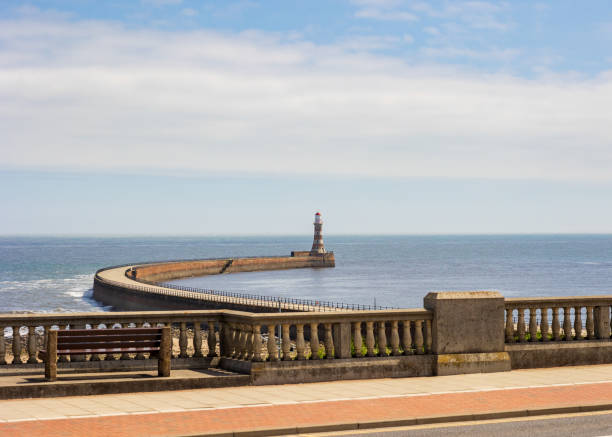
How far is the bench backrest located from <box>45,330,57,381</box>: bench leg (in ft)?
0.50

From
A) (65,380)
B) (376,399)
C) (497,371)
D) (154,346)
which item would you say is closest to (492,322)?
(497,371)

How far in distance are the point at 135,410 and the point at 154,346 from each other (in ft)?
6.05

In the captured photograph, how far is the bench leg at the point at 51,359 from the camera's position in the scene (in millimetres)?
12141

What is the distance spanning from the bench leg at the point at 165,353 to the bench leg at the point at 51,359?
1.55 m

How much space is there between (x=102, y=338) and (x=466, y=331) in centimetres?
607

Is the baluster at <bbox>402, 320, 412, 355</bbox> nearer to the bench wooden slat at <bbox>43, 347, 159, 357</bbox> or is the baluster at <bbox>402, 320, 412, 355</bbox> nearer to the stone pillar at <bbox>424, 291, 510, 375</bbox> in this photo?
the stone pillar at <bbox>424, 291, 510, 375</bbox>

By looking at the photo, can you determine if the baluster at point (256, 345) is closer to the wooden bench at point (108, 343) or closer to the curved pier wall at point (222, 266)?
the wooden bench at point (108, 343)

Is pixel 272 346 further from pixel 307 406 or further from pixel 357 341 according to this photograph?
pixel 307 406

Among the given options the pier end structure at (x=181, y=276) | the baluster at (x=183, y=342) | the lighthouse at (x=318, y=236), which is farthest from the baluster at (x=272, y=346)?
the lighthouse at (x=318, y=236)

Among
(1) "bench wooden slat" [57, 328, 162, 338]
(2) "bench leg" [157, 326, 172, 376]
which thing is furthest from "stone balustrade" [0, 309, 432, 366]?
(2) "bench leg" [157, 326, 172, 376]

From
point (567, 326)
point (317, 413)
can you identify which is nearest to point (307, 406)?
point (317, 413)

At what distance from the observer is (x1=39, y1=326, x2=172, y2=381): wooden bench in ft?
40.2

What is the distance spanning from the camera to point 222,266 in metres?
163

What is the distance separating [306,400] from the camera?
39.2ft
